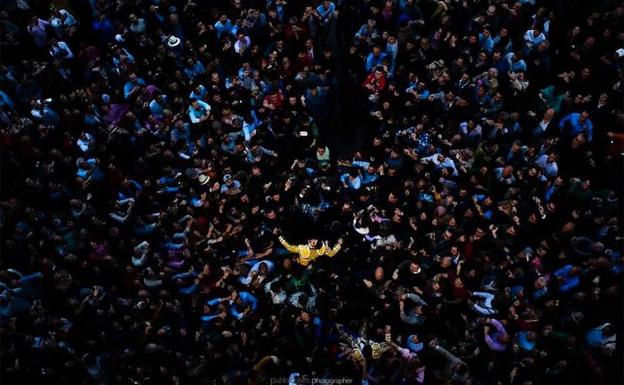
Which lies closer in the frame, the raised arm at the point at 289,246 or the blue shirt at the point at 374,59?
the raised arm at the point at 289,246

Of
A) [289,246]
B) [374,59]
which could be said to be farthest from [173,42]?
[289,246]

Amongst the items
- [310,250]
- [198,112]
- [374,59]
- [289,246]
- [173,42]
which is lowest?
[310,250]

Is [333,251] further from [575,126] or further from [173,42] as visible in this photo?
[173,42]

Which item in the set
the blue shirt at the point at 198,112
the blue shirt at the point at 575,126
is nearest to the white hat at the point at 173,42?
the blue shirt at the point at 198,112

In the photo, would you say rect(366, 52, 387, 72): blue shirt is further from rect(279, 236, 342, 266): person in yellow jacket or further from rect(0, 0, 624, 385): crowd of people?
rect(279, 236, 342, 266): person in yellow jacket

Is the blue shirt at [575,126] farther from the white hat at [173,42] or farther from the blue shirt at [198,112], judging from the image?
the white hat at [173,42]

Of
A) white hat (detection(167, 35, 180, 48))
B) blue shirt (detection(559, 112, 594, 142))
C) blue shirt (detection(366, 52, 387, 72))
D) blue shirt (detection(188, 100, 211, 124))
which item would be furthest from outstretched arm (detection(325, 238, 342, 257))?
white hat (detection(167, 35, 180, 48))

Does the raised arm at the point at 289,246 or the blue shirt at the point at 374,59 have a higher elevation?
the blue shirt at the point at 374,59
